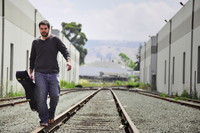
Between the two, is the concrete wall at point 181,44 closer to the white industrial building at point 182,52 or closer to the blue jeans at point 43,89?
the white industrial building at point 182,52

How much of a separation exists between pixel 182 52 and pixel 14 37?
13.2 meters

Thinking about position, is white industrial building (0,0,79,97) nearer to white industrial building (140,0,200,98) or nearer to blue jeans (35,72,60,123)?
white industrial building (140,0,200,98)

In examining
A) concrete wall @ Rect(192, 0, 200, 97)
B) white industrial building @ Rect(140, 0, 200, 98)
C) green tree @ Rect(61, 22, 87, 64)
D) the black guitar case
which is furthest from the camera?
green tree @ Rect(61, 22, 87, 64)

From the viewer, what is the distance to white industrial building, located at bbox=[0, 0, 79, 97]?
20.1 metres

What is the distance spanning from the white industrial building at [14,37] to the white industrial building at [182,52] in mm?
11911

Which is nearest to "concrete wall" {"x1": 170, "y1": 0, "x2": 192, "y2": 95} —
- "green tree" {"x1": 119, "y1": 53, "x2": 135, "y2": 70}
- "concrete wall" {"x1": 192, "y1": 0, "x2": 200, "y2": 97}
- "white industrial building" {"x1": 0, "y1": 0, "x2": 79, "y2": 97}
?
"concrete wall" {"x1": 192, "y1": 0, "x2": 200, "y2": 97}

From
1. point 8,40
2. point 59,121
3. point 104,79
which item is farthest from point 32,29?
point 104,79

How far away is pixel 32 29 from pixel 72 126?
22.7m

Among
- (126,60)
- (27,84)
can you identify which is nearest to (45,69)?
(27,84)

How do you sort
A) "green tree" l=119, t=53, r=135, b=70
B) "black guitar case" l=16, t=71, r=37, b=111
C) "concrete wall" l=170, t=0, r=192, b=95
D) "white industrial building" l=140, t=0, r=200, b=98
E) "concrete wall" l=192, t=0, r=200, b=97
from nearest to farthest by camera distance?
"black guitar case" l=16, t=71, r=37, b=111, "concrete wall" l=192, t=0, r=200, b=97, "white industrial building" l=140, t=0, r=200, b=98, "concrete wall" l=170, t=0, r=192, b=95, "green tree" l=119, t=53, r=135, b=70

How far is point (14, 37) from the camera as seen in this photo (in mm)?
23016

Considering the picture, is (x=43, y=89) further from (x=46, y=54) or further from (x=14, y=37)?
(x=14, y=37)

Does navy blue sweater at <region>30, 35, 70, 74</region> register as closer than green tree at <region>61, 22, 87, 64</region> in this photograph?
Yes

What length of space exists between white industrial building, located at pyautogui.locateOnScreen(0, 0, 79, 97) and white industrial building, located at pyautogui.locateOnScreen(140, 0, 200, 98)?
1191 centimetres
